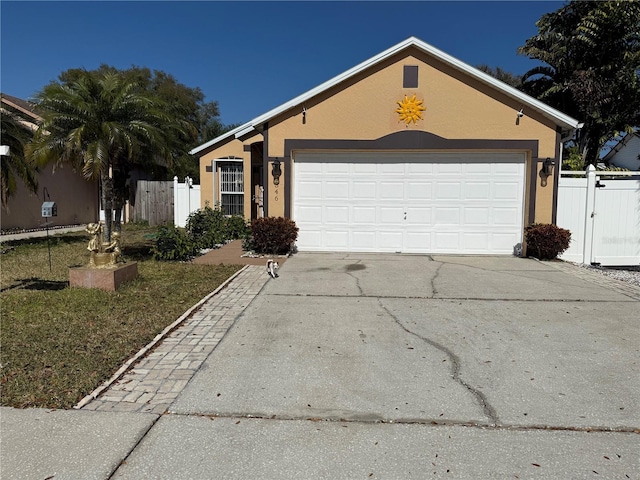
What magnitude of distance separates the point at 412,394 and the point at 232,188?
14705 millimetres

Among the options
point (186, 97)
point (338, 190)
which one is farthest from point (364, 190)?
point (186, 97)

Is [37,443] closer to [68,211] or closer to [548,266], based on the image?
[548,266]

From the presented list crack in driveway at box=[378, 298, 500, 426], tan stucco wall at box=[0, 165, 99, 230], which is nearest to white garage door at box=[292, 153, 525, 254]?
crack in driveway at box=[378, 298, 500, 426]

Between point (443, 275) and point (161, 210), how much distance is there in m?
16.3

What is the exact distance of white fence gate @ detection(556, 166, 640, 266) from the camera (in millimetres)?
10727

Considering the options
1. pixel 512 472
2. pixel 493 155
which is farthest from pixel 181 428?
pixel 493 155

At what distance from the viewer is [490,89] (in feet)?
35.3

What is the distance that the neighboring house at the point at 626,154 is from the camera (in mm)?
24812

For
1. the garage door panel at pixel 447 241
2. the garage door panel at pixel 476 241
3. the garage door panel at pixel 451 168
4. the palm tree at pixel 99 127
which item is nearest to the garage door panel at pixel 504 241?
the garage door panel at pixel 476 241

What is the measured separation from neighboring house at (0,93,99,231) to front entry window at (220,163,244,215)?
494cm

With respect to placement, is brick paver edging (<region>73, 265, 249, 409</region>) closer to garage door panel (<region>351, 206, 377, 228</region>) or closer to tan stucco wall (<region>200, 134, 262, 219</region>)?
garage door panel (<region>351, 206, 377, 228</region>)

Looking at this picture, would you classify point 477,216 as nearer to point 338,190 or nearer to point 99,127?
point 338,190

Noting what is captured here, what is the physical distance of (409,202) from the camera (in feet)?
37.2

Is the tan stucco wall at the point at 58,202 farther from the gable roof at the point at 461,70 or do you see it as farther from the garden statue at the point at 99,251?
the gable roof at the point at 461,70
